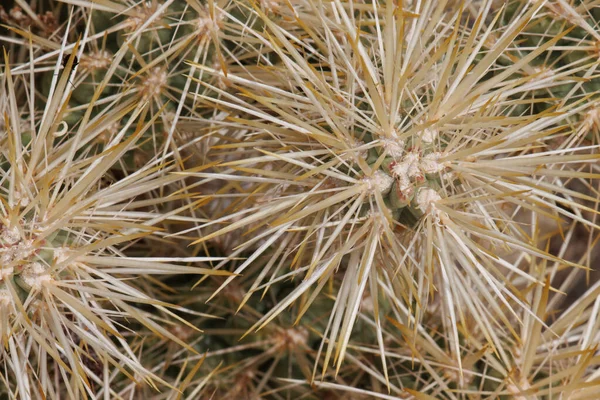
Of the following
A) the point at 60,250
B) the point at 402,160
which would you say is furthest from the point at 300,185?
the point at 60,250

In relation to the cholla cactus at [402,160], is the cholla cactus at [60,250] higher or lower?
lower

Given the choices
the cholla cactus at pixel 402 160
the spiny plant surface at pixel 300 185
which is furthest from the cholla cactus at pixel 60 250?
the cholla cactus at pixel 402 160

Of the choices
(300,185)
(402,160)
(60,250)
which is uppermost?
(402,160)

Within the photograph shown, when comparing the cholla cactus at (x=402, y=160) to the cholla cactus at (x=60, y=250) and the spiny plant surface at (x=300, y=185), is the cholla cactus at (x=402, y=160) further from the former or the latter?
the cholla cactus at (x=60, y=250)

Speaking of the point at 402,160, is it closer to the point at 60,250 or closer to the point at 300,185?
the point at 300,185

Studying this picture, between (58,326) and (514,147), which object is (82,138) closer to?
(58,326)

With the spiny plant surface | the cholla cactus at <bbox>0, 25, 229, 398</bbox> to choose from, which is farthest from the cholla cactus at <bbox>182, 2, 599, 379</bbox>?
the cholla cactus at <bbox>0, 25, 229, 398</bbox>

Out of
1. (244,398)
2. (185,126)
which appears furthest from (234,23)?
(244,398)

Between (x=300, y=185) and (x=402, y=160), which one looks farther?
(x=300, y=185)
